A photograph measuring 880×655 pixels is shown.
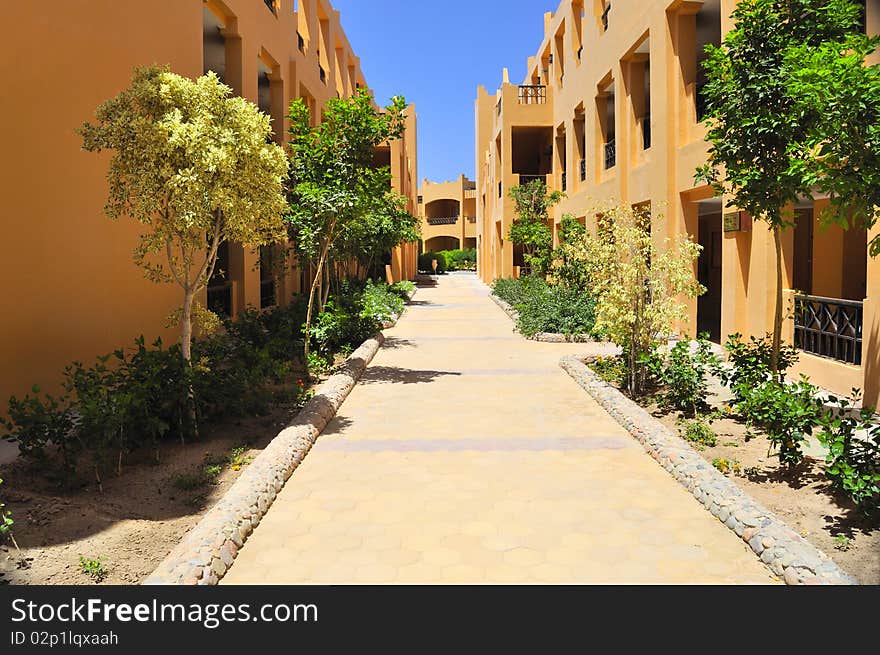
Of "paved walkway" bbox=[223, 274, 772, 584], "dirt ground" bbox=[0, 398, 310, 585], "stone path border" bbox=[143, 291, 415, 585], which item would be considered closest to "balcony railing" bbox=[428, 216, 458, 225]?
"paved walkway" bbox=[223, 274, 772, 584]

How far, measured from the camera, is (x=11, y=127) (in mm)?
6871

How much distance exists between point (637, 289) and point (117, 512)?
6403 millimetres

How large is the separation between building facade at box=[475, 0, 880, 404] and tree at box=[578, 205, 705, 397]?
50 cm

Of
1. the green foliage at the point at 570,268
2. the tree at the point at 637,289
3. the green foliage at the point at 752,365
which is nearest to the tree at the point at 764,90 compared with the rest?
the green foliage at the point at 752,365

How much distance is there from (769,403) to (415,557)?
11.2 ft

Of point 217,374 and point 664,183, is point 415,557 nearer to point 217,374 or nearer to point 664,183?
point 217,374

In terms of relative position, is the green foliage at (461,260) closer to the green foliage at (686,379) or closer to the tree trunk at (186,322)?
the green foliage at (686,379)

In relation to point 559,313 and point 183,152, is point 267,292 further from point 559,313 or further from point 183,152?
point 183,152

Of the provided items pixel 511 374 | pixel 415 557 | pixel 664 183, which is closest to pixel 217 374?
Result: pixel 415 557

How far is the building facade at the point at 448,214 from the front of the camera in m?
61.3

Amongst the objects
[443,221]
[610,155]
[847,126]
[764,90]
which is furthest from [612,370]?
[443,221]

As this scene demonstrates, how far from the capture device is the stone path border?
13.3 feet

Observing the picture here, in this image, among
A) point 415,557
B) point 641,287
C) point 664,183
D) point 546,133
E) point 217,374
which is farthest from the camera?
point 546,133

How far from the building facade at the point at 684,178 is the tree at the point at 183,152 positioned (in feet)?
17.4
